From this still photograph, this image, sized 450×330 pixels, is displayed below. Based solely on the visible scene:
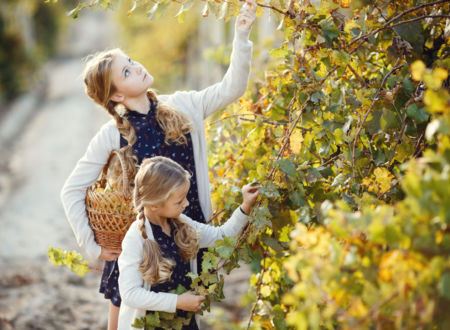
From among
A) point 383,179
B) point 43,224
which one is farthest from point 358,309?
point 43,224

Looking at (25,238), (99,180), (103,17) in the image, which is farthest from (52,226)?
(103,17)

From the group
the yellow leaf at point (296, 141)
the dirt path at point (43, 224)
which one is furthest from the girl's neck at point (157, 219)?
the dirt path at point (43, 224)

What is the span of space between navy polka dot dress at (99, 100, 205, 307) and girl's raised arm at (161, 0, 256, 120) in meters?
0.12

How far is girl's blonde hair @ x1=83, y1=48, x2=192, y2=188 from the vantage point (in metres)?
1.98

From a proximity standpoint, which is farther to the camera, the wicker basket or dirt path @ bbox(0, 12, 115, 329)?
dirt path @ bbox(0, 12, 115, 329)

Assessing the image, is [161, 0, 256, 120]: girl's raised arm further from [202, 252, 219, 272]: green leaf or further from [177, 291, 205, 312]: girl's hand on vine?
[177, 291, 205, 312]: girl's hand on vine

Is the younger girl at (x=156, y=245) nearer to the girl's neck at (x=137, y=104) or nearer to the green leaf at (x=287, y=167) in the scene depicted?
the green leaf at (x=287, y=167)

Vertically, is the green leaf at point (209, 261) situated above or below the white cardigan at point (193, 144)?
below

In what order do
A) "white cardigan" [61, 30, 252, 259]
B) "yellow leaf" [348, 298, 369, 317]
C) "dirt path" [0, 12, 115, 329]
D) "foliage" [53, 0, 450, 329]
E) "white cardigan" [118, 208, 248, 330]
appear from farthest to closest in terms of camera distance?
"dirt path" [0, 12, 115, 329] → "white cardigan" [61, 30, 252, 259] → "white cardigan" [118, 208, 248, 330] → "foliage" [53, 0, 450, 329] → "yellow leaf" [348, 298, 369, 317]

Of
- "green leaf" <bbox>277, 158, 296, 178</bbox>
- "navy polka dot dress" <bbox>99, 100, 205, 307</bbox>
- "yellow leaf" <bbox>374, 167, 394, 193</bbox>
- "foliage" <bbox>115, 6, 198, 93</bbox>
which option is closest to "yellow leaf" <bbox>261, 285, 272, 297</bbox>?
"navy polka dot dress" <bbox>99, 100, 205, 307</bbox>

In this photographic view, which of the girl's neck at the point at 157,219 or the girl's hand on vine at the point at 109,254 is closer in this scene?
the girl's neck at the point at 157,219

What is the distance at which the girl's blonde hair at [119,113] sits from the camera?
1982mm

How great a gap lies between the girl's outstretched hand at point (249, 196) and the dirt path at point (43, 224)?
1055 mm

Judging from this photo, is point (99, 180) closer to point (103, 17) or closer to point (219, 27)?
point (219, 27)
